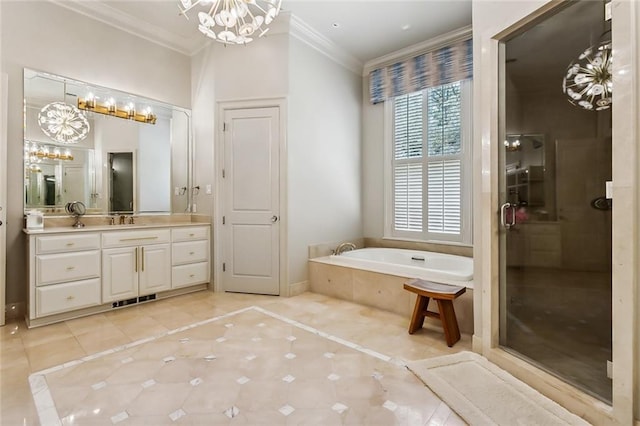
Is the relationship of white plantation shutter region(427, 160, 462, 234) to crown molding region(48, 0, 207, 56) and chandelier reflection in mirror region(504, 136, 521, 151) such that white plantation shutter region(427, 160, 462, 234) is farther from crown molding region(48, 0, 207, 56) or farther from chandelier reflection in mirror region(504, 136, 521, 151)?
crown molding region(48, 0, 207, 56)

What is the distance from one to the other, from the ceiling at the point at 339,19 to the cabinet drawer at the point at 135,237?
2292 millimetres

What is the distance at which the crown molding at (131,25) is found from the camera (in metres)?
3.10

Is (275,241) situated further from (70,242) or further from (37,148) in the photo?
(37,148)

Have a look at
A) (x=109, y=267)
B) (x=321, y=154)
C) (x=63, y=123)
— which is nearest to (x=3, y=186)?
(x=63, y=123)

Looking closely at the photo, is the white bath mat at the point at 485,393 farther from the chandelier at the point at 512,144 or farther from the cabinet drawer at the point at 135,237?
the cabinet drawer at the point at 135,237

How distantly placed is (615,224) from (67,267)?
12.4 feet

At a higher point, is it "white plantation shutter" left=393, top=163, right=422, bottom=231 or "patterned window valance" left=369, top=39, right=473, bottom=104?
"patterned window valance" left=369, top=39, right=473, bottom=104

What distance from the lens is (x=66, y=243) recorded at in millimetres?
2695

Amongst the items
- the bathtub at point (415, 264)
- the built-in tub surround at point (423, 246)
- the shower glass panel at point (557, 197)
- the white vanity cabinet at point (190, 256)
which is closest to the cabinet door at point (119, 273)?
the white vanity cabinet at point (190, 256)

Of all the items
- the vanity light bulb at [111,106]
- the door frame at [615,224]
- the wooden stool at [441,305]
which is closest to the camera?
the door frame at [615,224]

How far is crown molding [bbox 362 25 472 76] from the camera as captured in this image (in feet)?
11.6

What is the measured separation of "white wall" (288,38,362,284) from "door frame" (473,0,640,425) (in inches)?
81.7

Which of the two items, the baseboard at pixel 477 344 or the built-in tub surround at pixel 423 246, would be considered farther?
the built-in tub surround at pixel 423 246

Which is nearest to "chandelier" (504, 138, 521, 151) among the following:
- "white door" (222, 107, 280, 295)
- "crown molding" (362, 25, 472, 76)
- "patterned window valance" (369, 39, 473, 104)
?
"patterned window valance" (369, 39, 473, 104)
